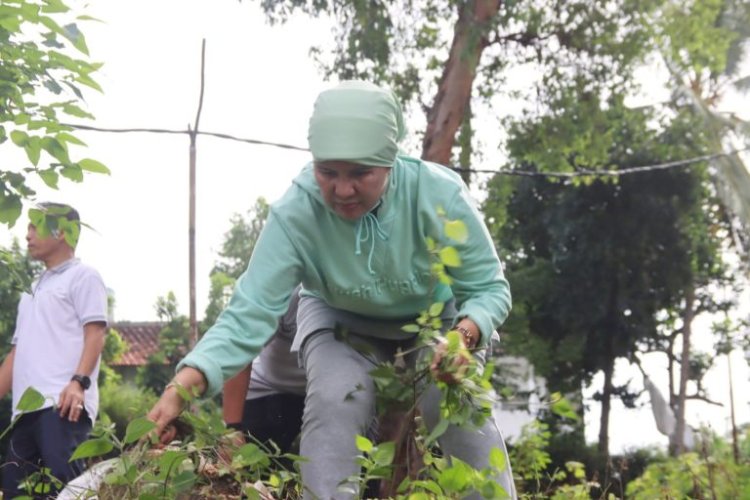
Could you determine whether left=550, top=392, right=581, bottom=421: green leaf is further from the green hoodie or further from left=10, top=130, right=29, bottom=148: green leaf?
left=10, top=130, right=29, bottom=148: green leaf

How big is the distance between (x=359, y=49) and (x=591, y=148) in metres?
3.80

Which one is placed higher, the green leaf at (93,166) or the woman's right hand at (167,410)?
the green leaf at (93,166)

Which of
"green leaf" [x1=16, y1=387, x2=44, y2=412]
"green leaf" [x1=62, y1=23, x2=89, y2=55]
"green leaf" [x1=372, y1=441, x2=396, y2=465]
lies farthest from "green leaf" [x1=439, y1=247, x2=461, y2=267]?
"green leaf" [x1=62, y1=23, x2=89, y2=55]

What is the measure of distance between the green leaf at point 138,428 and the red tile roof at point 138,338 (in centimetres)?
3056

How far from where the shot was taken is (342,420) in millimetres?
2826

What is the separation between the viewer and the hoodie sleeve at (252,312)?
2639mm

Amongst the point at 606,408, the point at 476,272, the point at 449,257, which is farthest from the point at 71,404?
the point at 606,408

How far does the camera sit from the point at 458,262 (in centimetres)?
257

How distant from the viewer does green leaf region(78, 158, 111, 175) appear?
2.96 m

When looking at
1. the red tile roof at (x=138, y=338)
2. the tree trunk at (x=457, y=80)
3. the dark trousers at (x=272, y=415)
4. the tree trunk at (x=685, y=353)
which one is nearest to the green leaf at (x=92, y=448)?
the dark trousers at (x=272, y=415)

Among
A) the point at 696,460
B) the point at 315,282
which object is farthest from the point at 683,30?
the point at 315,282

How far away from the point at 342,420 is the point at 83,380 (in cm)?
235

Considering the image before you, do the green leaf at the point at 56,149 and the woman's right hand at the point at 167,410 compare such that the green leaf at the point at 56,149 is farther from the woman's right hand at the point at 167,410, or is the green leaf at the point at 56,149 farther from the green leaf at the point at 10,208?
the woman's right hand at the point at 167,410

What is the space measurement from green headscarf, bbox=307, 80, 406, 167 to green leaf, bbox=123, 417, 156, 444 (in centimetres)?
72
